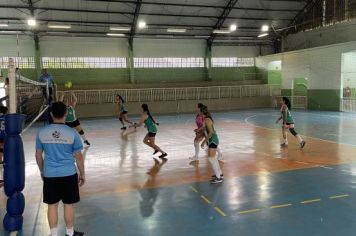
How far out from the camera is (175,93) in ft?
99.4

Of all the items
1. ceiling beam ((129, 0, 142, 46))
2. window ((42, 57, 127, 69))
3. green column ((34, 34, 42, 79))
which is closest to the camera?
ceiling beam ((129, 0, 142, 46))

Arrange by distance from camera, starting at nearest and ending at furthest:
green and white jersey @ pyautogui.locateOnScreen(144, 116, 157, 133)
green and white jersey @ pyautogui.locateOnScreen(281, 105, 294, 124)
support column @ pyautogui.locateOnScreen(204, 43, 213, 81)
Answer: green and white jersey @ pyautogui.locateOnScreen(144, 116, 157, 133), green and white jersey @ pyautogui.locateOnScreen(281, 105, 294, 124), support column @ pyautogui.locateOnScreen(204, 43, 213, 81)

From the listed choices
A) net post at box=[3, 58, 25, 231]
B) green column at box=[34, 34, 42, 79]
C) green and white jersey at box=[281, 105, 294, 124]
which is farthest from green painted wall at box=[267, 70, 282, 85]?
net post at box=[3, 58, 25, 231]

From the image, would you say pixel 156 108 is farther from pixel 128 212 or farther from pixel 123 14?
pixel 128 212

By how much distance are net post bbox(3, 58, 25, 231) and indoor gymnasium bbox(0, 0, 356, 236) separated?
19mm

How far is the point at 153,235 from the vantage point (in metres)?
5.26

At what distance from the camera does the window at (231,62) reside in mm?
34156

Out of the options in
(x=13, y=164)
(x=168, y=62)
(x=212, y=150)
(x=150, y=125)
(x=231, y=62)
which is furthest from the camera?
(x=231, y=62)

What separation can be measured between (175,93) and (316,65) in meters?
12.4

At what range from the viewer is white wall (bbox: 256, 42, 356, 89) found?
86.1ft

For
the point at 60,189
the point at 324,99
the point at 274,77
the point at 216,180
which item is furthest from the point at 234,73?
the point at 60,189

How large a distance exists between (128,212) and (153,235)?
1.16 m

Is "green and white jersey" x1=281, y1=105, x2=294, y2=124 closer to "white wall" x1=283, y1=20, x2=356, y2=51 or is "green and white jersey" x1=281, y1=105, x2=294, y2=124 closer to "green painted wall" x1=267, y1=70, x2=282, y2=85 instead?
"white wall" x1=283, y1=20, x2=356, y2=51

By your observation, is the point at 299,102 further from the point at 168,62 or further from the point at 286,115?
the point at 286,115
